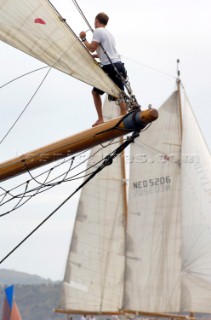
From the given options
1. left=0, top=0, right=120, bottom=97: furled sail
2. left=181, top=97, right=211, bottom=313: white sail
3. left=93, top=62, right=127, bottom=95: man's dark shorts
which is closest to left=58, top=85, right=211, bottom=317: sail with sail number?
left=181, top=97, right=211, bottom=313: white sail

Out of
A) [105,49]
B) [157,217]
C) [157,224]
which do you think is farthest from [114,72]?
[157,224]

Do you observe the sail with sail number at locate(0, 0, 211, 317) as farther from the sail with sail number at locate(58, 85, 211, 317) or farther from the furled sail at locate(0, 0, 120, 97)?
the furled sail at locate(0, 0, 120, 97)

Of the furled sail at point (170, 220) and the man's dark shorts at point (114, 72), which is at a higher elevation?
the furled sail at point (170, 220)

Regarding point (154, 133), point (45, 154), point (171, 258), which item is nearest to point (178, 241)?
point (171, 258)

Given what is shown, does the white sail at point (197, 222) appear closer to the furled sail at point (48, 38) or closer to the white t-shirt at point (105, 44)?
the white t-shirt at point (105, 44)

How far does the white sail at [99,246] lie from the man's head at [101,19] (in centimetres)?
3339

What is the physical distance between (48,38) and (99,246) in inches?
1466

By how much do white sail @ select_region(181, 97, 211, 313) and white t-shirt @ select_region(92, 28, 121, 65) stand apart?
91.4ft

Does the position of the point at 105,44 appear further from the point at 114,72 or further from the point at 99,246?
the point at 99,246

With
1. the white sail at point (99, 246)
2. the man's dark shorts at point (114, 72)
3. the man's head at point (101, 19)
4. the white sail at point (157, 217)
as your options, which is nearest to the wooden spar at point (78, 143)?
the man's dark shorts at point (114, 72)

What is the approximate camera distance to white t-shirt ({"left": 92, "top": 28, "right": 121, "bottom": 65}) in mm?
18891

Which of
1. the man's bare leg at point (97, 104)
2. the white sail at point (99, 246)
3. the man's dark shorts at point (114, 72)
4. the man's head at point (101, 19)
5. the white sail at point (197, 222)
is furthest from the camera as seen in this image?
the white sail at point (99, 246)

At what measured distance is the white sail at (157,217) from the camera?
1938 inches

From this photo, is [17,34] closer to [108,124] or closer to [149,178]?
[108,124]
